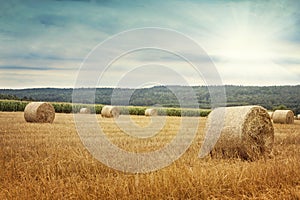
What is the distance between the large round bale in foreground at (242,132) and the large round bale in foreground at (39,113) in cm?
1213

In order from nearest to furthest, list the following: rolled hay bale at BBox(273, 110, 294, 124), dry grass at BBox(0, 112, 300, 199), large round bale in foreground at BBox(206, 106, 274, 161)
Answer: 1. dry grass at BBox(0, 112, 300, 199)
2. large round bale in foreground at BBox(206, 106, 274, 161)
3. rolled hay bale at BBox(273, 110, 294, 124)

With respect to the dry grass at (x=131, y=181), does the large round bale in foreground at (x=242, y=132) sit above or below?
above

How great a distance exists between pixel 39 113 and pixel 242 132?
13402 mm

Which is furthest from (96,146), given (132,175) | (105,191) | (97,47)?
(105,191)

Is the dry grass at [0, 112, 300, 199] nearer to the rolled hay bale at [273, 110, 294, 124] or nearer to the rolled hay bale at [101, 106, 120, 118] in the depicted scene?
the rolled hay bale at [273, 110, 294, 124]

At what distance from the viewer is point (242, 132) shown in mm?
9211

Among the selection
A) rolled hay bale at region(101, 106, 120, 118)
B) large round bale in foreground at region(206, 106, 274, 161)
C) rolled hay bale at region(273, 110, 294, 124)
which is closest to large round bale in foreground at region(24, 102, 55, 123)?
rolled hay bale at region(101, 106, 120, 118)

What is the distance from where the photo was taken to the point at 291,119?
2586 centimetres

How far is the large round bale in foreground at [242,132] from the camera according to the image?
29.9ft

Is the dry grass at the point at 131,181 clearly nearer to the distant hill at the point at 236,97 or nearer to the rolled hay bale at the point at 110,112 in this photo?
the rolled hay bale at the point at 110,112

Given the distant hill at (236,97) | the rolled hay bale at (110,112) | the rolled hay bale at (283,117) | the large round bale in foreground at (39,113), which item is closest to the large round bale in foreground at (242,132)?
the large round bale in foreground at (39,113)

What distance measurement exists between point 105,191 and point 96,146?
4.48 metres

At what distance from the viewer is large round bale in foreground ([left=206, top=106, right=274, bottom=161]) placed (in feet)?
29.9

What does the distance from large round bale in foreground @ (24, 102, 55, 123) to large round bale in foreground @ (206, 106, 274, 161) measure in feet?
39.8
